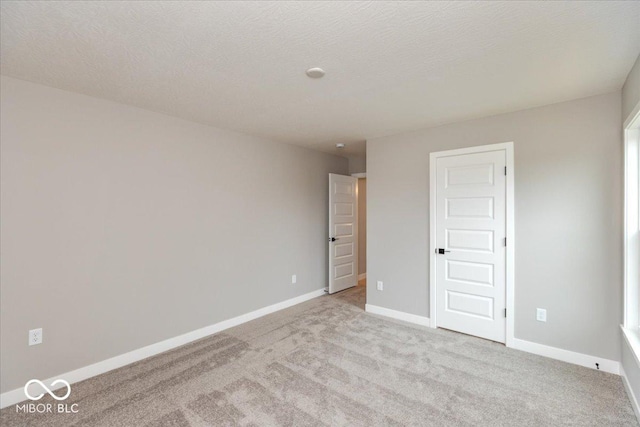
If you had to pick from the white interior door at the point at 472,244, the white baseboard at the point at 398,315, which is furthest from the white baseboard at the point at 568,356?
the white baseboard at the point at 398,315

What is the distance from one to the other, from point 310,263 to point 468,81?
3368mm

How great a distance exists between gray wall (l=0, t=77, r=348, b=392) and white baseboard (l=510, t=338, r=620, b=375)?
3.00m

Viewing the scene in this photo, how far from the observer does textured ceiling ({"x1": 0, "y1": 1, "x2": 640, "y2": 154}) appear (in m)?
1.54

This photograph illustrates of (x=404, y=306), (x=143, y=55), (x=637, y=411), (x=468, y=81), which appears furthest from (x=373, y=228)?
(x=143, y=55)

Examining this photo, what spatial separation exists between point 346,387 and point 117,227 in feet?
8.11

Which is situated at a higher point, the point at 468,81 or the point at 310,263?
the point at 468,81

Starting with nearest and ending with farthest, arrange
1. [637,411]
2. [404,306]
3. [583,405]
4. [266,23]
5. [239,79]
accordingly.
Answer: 1. [266,23]
2. [637,411]
3. [583,405]
4. [239,79]
5. [404,306]

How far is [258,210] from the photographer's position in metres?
4.05

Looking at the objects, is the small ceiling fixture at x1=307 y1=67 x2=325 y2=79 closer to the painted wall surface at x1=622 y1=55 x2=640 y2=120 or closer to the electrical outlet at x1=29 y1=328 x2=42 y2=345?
the painted wall surface at x1=622 y1=55 x2=640 y2=120

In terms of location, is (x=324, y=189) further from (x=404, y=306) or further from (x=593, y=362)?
(x=593, y=362)

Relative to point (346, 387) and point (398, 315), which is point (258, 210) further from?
point (346, 387)

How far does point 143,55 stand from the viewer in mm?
1950

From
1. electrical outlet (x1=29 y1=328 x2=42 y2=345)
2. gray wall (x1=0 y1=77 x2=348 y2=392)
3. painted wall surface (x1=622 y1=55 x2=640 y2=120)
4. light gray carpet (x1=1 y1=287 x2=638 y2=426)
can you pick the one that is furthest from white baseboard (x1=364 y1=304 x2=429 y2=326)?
electrical outlet (x1=29 y1=328 x2=42 y2=345)

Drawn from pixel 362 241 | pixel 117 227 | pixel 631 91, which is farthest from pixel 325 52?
pixel 362 241
